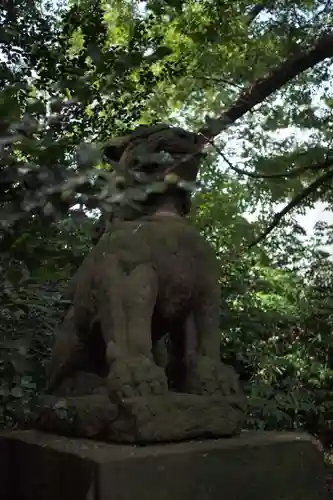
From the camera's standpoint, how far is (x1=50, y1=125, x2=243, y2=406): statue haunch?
97.8 inches

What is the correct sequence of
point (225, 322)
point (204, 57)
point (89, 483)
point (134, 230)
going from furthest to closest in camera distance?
point (204, 57) < point (225, 322) < point (134, 230) < point (89, 483)

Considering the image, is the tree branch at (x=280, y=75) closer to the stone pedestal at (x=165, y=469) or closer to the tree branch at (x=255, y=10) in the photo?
the tree branch at (x=255, y=10)

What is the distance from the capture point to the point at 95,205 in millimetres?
1979

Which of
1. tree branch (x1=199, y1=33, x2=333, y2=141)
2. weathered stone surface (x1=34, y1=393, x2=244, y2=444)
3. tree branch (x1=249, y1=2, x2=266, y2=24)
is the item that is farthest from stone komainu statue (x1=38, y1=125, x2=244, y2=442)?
tree branch (x1=249, y1=2, x2=266, y2=24)

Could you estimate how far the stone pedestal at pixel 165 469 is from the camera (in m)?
2.11

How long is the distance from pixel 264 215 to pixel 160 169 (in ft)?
15.7

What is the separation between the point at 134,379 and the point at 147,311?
279mm

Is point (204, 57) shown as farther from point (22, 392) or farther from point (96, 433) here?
point (96, 433)

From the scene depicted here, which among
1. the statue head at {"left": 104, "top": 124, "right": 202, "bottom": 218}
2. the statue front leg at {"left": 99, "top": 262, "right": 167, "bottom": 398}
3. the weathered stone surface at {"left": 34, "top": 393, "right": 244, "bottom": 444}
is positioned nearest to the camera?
the weathered stone surface at {"left": 34, "top": 393, "right": 244, "bottom": 444}

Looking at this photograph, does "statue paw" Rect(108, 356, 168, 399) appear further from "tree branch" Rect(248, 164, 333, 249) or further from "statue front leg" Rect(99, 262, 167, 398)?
"tree branch" Rect(248, 164, 333, 249)

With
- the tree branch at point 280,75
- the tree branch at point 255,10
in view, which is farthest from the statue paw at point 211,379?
the tree branch at point 255,10

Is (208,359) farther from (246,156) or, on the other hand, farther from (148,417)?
(246,156)

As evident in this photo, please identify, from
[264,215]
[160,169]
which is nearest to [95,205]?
[160,169]

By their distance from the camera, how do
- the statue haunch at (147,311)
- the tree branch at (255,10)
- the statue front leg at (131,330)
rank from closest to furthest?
the statue front leg at (131,330) < the statue haunch at (147,311) < the tree branch at (255,10)
